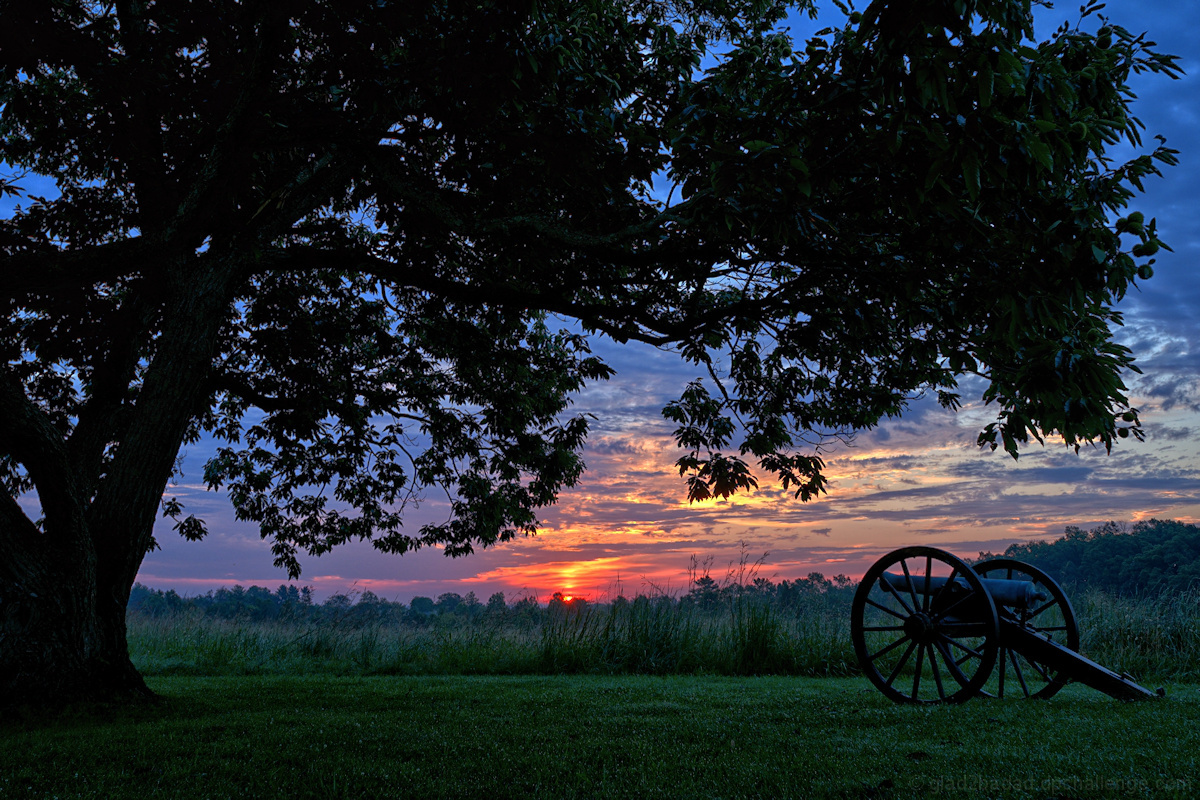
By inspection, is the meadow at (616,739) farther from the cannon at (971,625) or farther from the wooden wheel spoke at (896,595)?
the wooden wheel spoke at (896,595)

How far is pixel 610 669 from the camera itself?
10438mm

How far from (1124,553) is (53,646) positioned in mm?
48925

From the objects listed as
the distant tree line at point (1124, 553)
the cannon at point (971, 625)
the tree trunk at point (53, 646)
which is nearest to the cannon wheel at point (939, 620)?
the cannon at point (971, 625)

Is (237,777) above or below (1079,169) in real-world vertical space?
below

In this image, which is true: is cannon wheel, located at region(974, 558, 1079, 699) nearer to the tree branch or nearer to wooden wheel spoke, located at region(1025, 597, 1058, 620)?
wooden wheel spoke, located at region(1025, 597, 1058, 620)

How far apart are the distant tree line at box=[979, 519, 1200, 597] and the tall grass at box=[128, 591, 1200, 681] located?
767 inches

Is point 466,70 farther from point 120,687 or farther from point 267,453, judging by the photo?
point 267,453

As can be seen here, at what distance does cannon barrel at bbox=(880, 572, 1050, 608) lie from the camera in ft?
20.6

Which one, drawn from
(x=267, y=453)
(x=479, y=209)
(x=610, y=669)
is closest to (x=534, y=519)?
(x=610, y=669)

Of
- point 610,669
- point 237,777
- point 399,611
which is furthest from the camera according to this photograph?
point 399,611

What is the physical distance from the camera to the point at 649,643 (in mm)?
10805

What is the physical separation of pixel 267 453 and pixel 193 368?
15.9ft

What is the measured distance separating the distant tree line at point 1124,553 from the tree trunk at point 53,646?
101ft

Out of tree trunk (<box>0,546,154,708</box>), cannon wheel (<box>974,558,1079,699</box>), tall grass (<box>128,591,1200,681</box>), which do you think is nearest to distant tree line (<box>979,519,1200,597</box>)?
tall grass (<box>128,591,1200,681</box>)
